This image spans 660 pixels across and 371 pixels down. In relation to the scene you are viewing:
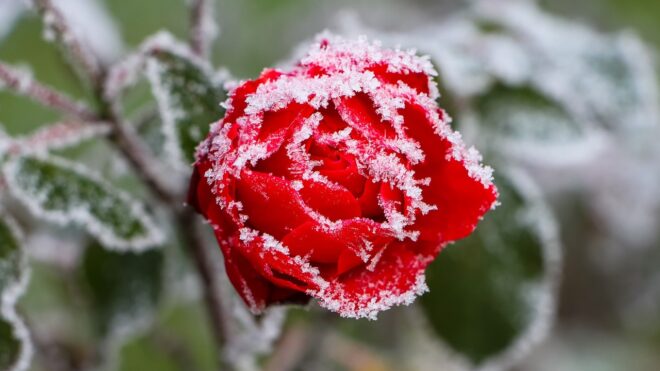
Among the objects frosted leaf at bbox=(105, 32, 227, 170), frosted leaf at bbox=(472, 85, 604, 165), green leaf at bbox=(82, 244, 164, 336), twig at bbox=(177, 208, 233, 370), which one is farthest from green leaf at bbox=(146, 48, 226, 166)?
frosted leaf at bbox=(472, 85, 604, 165)

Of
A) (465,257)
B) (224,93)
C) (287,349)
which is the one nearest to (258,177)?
(224,93)

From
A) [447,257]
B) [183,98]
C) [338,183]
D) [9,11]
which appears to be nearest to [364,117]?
[338,183]

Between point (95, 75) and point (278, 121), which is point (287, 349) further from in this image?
point (278, 121)

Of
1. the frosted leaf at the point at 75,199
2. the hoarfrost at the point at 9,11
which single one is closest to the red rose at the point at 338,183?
the frosted leaf at the point at 75,199

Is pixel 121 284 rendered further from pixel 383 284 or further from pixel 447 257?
pixel 383 284

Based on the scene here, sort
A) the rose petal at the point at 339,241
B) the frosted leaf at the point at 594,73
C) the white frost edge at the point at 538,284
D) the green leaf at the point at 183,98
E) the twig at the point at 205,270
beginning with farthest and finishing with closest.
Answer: the frosted leaf at the point at 594,73 → the white frost edge at the point at 538,284 → the twig at the point at 205,270 → the green leaf at the point at 183,98 → the rose petal at the point at 339,241

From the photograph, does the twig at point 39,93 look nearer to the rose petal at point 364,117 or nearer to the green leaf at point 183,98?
the green leaf at point 183,98
